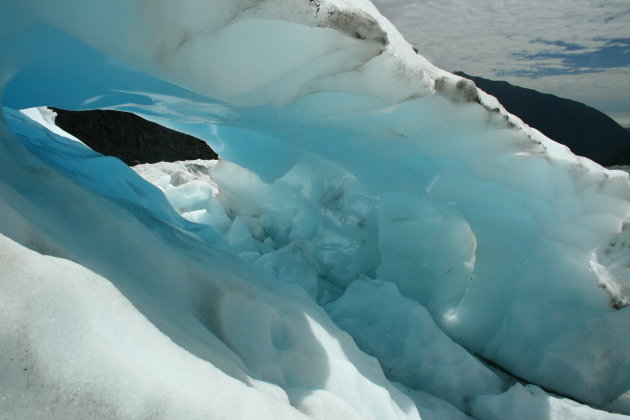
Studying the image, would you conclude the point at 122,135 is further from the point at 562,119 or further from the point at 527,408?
the point at 562,119

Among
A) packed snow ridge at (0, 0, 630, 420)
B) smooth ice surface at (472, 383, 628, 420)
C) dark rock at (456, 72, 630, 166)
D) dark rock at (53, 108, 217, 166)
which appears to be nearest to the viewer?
packed snow ridge at (0, 0, 630, 420)

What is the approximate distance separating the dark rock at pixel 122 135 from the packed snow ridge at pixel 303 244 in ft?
24.5

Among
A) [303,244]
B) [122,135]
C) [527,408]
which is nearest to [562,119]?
[122,135]

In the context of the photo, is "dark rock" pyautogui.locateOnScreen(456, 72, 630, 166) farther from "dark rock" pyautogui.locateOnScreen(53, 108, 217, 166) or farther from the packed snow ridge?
the packed snow ridge

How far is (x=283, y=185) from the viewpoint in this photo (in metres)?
3.53

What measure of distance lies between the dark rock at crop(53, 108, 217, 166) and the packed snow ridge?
747 centimetres

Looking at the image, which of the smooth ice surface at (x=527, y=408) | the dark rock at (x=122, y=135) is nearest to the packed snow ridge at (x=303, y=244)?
the smooth ice surface at (x=527, y=408)

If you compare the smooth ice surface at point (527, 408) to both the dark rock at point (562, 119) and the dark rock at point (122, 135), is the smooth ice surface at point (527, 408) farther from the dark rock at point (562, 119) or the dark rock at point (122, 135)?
the dark rock at point (562, 119)

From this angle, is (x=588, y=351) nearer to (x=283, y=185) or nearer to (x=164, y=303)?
(x=164, y=303)

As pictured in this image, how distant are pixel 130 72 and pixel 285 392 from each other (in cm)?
132

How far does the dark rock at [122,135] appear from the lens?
1020 centimetres

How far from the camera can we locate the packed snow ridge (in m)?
0.82

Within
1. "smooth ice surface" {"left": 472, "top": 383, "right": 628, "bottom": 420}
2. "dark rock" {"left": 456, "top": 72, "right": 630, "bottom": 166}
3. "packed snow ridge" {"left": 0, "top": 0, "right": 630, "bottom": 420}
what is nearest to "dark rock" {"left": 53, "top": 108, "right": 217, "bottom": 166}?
"packed snow ridge" {"left": 0, "top": 0, "right": 630, "bottom": 420}

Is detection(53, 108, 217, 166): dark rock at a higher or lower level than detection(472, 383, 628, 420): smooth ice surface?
lower
